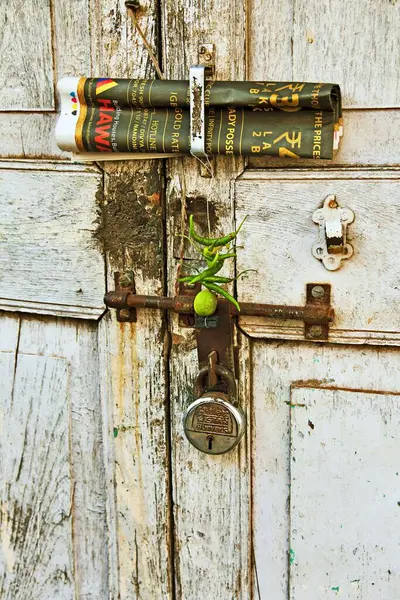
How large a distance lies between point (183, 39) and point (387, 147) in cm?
35

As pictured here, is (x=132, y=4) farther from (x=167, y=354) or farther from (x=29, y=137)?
(x=167, y=354)

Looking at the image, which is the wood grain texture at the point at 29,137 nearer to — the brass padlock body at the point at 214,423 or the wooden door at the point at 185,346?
the wooden door at the point at 185,346

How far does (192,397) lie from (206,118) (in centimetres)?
46

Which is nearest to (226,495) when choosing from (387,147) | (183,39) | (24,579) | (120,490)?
(120,490)

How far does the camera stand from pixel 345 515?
1.21m

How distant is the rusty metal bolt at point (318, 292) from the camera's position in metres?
1.16

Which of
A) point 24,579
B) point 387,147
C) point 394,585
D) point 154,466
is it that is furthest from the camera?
point 24,579

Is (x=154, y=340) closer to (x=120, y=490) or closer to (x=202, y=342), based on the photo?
(x=202, y=342)

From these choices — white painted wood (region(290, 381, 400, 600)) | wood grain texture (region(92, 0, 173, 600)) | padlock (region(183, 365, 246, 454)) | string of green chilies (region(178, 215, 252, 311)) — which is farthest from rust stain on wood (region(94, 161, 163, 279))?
white painted wood (region(290, 381, 400, 600))

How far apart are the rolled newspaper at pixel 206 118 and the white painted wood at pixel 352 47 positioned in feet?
0.15

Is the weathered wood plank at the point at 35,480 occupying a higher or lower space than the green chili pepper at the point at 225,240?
lower

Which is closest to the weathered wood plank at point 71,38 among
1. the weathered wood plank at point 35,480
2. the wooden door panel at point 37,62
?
the wooden door panel at point 37,62

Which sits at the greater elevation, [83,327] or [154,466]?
[83,327]

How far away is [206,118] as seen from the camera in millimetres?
1120
